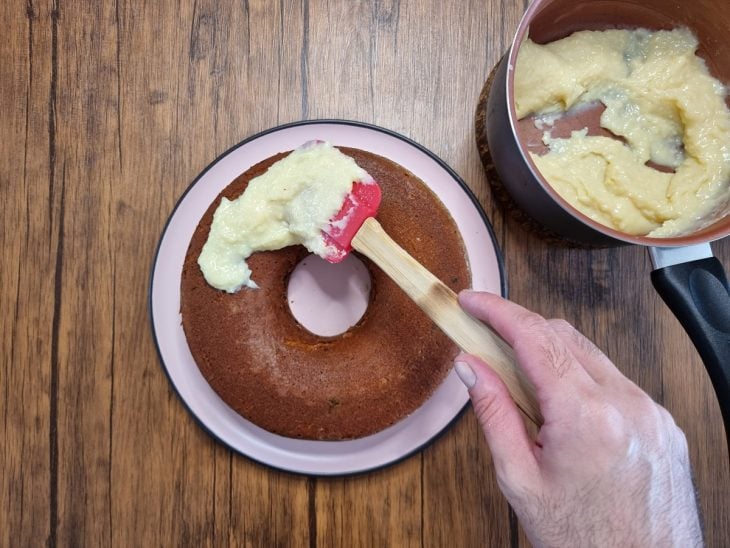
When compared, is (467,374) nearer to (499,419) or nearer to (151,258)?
(499,419)

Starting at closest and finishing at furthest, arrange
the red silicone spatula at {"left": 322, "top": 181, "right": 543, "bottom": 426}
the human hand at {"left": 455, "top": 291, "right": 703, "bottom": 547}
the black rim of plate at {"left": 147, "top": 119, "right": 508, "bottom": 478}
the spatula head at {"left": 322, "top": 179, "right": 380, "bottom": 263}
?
the human hand at {"left": 455, "top": 291, "right": 703, "bottom": 547} → the red silicone spatula at {"left": 322, "top": 181, "right": 543, "bottom": 426} → the spatula head at {"left": 322, "top": 179, "right": 380, "bottom": 263} → the black rim of plate at {"left": 147, "top": 119, "right": 508, "bottom": 478}

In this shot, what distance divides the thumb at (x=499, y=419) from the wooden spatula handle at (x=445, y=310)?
30mm

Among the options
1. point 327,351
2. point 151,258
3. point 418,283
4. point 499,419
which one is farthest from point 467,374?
point 151,258

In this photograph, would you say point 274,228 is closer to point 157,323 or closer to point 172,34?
point 157,323

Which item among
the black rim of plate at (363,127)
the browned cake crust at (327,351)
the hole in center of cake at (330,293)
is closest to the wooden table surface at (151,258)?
the black rim of plate at (363,127)

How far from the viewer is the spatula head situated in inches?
39.1

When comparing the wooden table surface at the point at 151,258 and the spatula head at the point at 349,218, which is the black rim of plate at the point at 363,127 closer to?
the wooden table surface at the point at 151,258

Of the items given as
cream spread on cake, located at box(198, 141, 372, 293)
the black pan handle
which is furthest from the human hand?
cream spread on cake, located at box(198, 141, 372, 293)

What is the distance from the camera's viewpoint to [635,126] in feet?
3.71

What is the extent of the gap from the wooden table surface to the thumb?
37 cm

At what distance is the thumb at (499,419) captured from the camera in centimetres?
81

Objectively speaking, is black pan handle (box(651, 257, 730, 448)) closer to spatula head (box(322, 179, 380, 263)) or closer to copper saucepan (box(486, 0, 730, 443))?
copper saucepan (box(486, 0, 730, 443))

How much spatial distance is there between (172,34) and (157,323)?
617 mm

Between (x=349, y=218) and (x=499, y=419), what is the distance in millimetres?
405
